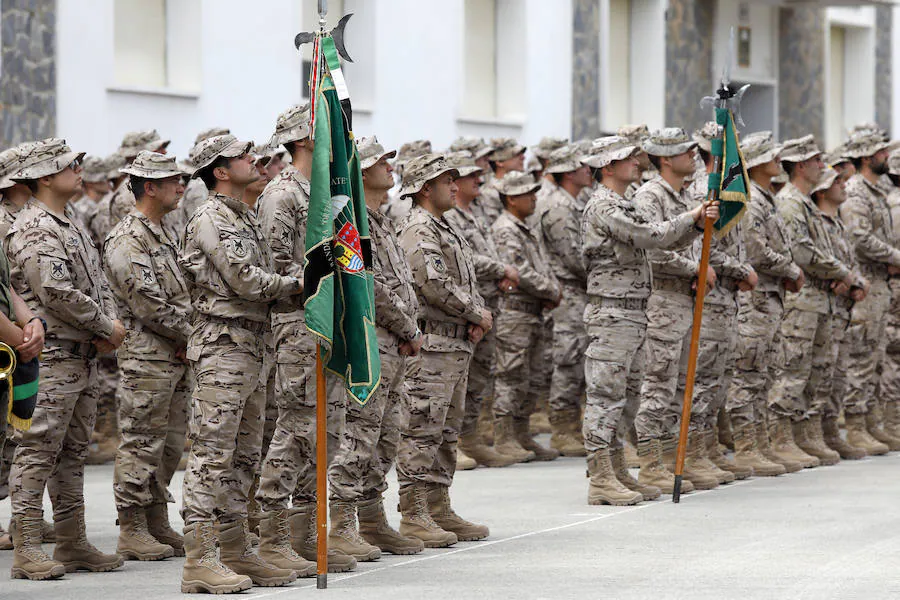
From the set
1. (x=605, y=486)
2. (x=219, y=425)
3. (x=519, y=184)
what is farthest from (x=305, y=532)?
(x=519, y=184)

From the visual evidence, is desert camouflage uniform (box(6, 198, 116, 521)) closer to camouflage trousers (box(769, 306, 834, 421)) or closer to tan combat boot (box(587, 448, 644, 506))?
tan combat boot (box(587, 448, 644, 506))

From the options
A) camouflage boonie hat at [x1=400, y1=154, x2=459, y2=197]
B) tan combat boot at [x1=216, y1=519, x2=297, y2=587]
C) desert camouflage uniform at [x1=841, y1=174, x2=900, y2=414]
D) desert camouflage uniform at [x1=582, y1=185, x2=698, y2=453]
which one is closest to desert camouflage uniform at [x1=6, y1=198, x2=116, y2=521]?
tan combat boot at [x1=216, y1=519, x2=297, y2=587]

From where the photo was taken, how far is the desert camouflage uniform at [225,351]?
8.61 m

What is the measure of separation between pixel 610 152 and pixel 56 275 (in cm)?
439

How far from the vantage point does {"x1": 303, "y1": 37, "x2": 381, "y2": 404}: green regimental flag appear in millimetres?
8547

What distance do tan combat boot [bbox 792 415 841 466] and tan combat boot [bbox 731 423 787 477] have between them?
81 cm

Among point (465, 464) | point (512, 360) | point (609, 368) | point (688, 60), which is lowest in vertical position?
point (465, 464)

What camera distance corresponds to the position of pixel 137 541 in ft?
32.2

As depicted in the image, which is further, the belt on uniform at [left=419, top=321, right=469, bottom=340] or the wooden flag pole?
the belt on uniform at [left=419, top=321, right=469, bottom=340]

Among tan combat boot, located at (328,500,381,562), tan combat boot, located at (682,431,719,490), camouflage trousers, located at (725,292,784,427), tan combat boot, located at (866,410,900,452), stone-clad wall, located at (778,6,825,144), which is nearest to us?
tan combat boot, located at (328,500,381,562)

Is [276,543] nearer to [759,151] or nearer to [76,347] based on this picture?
[76,347]

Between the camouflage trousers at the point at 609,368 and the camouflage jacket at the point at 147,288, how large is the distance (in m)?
3.14

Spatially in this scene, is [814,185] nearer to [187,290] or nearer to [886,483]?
[886,483]

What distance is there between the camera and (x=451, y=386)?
10.4m
